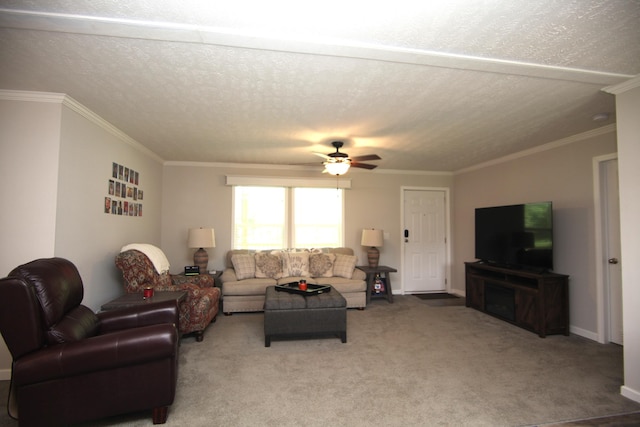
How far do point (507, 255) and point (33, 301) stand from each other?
4.91 metres

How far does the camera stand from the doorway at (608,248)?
341 centimetres

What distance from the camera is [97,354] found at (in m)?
1.79

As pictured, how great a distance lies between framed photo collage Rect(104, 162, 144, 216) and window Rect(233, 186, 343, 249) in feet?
5.09

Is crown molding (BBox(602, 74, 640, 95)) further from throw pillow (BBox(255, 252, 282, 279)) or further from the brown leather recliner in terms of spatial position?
throw pillow (BBox(255, 252, 282, 279))

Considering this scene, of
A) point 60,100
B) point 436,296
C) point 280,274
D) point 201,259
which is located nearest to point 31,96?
point 60,100

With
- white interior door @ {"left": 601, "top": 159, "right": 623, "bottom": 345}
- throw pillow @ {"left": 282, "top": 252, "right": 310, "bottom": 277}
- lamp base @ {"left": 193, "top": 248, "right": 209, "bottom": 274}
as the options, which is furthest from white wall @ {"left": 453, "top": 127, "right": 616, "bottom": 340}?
lamp base @ {"left": 193, "top": 248, "right": 209, "bottom": 274}

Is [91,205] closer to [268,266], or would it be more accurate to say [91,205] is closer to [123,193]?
[123,193]

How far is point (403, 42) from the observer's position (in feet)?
6.05

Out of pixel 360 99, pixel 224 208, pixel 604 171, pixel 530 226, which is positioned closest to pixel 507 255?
pixel 530 226

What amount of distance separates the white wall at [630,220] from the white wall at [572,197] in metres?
1.32

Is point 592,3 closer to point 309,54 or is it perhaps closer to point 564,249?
point 309,54

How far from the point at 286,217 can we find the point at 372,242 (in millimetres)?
1588

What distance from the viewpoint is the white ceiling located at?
1.60 m

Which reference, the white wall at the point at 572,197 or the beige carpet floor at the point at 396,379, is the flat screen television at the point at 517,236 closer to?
the white wall at the point at 572,197
